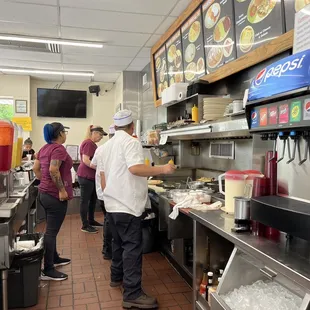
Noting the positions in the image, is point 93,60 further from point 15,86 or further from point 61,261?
point 61,261

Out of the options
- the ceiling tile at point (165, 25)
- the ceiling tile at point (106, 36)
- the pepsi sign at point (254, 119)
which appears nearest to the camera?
the pepsi sign at point (254, 119)

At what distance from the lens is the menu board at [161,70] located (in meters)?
4.81

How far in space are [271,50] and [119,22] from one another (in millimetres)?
2539

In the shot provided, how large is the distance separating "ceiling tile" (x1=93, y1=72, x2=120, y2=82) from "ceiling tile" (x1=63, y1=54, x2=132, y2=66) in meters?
1.07

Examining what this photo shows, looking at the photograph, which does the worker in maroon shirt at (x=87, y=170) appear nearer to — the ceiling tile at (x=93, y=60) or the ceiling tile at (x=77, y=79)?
the ceiling tile at (x=93, y=60)

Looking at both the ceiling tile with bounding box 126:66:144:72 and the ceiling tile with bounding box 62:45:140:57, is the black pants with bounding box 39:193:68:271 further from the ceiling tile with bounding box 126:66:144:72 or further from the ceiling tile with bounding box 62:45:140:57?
the ceiling tile with bounding box 126:66:144:72

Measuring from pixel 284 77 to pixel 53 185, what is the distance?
8.02ft

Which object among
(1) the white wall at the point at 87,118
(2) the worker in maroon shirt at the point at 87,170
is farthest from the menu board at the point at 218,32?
(1) the white wall at the point at 87,118

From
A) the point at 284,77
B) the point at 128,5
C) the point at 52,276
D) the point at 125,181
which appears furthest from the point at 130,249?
the point at 128,5

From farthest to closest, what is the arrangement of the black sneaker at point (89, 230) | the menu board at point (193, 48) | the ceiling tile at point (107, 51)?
the ceiling tile at point (107, 51)
the black sneaker at point (89, 230)
the menu board at point (193, 48)

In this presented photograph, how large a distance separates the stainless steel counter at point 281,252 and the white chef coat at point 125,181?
2.78ft

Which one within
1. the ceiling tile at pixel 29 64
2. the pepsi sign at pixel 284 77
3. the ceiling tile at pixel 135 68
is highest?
the ceiling tile at pixel 29 64

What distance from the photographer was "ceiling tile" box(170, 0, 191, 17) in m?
3.69

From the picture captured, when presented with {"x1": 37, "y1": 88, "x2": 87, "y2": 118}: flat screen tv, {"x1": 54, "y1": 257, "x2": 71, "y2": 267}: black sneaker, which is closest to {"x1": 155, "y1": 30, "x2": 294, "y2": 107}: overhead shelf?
{"x1": 54, "y1": 257, "x2": 71, "y2": 267}: black sneaker
